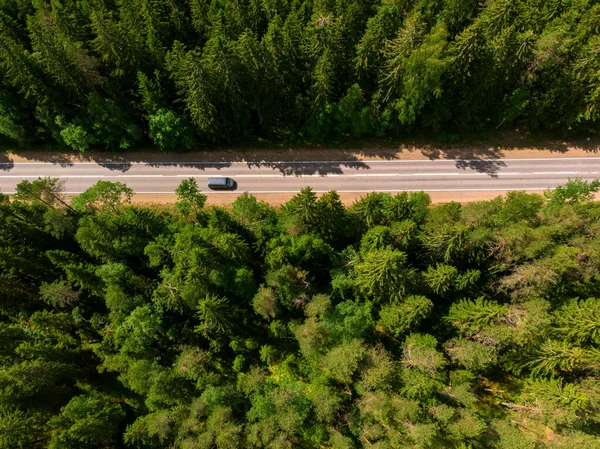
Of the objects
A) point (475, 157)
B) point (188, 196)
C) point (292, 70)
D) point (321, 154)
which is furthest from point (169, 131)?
point (475, 157)

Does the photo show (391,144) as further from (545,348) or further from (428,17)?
(545,348)

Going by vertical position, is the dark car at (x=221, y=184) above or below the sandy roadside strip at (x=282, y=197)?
above

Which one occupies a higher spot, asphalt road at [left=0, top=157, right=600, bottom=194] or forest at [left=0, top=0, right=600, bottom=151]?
forest at [left=0, top=0, right=600, bottom=151]

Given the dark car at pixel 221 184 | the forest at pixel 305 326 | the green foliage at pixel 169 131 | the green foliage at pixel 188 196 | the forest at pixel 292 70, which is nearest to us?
the forest at pixel 305 326

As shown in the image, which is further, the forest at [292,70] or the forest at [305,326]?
the forest at [292,70]

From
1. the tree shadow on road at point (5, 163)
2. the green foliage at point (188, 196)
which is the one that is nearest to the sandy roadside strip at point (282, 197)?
the green foliage at point (188, 196)

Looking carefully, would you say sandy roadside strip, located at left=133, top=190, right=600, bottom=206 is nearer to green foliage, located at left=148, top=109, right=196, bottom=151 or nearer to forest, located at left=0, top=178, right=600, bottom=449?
green foliage, located at left=148, top=109, right=196, bottom=151

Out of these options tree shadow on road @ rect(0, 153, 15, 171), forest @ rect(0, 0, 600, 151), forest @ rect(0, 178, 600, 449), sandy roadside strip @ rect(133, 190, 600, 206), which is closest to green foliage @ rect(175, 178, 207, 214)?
forest @ rect(0, 178, 600, 449)

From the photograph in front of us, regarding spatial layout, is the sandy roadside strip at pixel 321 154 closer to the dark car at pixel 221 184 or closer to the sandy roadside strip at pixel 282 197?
the sandy roadside strip at pixel 282 197
